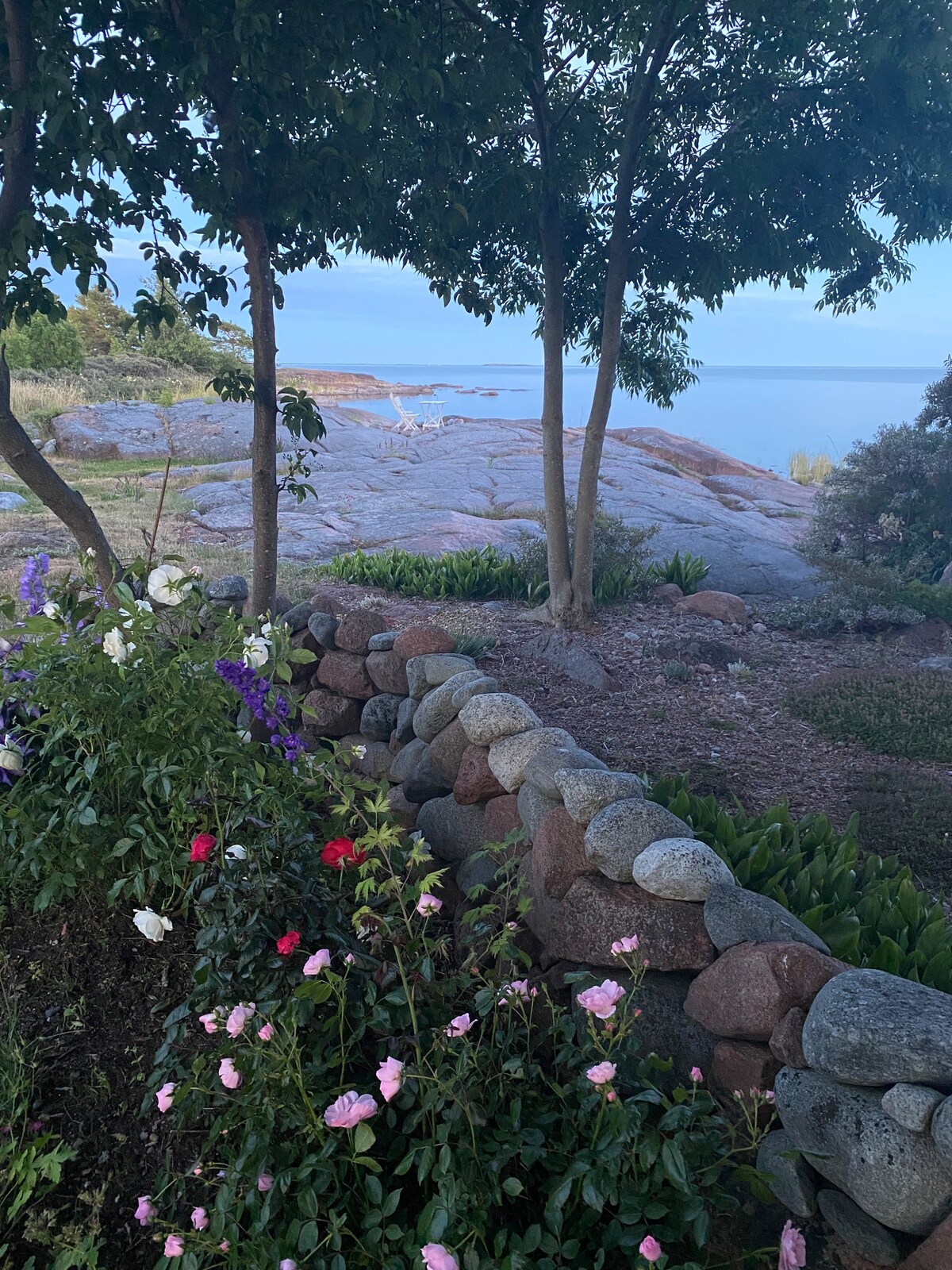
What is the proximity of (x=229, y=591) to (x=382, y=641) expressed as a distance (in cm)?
114

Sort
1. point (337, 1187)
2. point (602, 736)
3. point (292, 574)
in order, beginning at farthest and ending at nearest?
point (292, 574), point (602, 736), point (337, 1187)

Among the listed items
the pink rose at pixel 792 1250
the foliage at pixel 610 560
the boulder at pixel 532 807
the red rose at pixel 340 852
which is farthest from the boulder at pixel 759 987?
the foliage at pixel 610 560

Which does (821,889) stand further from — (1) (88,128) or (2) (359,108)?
(1) (88,128)

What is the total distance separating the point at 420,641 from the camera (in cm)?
381

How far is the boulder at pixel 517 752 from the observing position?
2.74 metres

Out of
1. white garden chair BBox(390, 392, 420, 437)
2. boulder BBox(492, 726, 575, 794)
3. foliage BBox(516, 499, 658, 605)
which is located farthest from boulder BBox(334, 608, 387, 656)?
white garden chair BBox(390, 392, 420, 437)

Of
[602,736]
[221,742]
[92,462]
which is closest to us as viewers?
[221,742]

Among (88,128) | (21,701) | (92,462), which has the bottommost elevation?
(92,462)

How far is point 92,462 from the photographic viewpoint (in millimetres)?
13391

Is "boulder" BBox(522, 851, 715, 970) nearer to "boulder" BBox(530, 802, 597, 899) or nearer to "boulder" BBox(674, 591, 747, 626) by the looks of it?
"boulder" BBox(530, 802, 597, 899)

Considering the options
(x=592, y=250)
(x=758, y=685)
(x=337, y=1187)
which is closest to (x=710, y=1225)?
(x=337, y=1187)

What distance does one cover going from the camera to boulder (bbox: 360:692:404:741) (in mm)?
3928

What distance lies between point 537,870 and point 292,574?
4834 mm

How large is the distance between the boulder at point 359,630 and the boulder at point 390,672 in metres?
0.10
